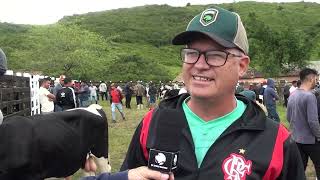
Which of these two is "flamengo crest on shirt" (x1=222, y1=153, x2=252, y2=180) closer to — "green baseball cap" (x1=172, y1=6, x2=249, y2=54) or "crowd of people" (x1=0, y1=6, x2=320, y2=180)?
"crowd of people" (x1=0, y1=6, x2=320, y2=180)

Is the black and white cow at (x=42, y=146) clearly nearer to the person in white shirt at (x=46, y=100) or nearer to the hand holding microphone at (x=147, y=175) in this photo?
the hand holding microphone at (x=147, y=175)

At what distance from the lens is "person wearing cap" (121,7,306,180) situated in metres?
2.17

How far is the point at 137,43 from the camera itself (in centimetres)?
10138

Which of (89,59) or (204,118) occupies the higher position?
(204,118)

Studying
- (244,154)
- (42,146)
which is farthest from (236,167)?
(42,146)

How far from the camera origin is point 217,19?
2279mm

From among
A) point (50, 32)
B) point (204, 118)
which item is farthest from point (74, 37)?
point (204, 118)

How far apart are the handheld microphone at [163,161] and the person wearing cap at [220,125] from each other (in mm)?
464

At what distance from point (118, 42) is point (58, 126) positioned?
323 ft

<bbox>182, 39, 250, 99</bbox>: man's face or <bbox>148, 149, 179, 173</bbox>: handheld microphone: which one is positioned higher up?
<bbox>182, 39, 250, 99</bbox>: man's face

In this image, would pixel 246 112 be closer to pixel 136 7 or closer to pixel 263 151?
pixel 263 151

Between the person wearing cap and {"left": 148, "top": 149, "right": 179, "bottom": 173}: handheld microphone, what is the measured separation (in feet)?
1.52

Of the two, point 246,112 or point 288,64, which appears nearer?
point 246,112

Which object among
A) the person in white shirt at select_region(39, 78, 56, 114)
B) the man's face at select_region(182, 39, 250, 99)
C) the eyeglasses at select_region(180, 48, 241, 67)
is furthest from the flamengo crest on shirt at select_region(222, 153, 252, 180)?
the person in white shirt at select_region(39, 78, 56, 114)
